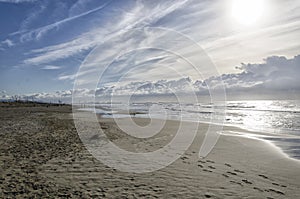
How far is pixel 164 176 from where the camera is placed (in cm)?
838

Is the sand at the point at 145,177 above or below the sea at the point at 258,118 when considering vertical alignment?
below

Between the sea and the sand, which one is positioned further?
the sea

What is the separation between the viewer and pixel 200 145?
14922mm

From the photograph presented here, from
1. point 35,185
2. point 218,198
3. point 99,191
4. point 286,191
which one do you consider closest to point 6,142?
point 35,185

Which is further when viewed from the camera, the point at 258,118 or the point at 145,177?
the point at 258,118

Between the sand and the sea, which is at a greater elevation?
the sea

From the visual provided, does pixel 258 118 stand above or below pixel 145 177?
above

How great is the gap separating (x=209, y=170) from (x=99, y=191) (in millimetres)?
4692

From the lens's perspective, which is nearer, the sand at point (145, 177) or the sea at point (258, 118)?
the sand at point (145, 177)

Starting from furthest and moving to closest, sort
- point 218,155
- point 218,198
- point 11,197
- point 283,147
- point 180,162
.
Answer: point 283,147, point 218,155, point 180,162, point 218,198, point 11,197

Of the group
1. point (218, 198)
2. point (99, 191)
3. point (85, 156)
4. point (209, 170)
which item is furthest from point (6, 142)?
point (218, 198)

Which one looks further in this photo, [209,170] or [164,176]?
[209,170]

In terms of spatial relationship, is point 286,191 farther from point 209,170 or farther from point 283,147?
point 283,147

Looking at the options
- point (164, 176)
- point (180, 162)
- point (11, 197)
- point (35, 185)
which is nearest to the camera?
point (11, 197)
